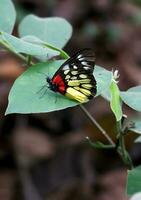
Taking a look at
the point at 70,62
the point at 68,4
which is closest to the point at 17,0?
the point at 68,4

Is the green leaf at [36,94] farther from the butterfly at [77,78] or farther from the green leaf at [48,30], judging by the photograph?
the green leaf at [48,30]

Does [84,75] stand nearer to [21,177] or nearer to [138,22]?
[21,177]

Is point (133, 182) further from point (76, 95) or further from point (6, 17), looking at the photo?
point (6, 17)

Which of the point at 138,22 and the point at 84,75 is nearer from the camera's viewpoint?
the point at 84,75

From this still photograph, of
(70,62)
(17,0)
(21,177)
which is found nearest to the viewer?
(70,62)

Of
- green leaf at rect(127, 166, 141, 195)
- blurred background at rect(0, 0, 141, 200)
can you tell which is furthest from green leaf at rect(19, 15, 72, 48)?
blurred background at rect(0, 0, 141, 200)

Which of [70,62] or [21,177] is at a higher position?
[70,62]
